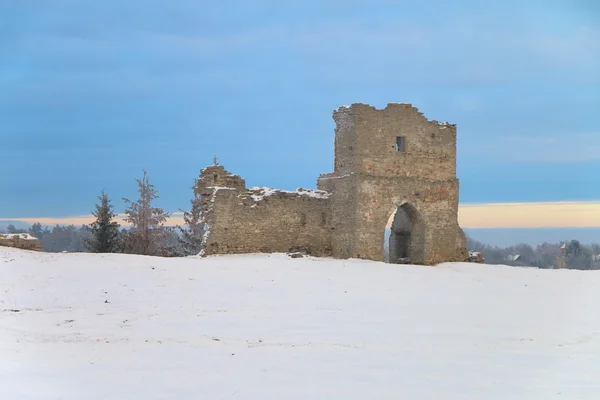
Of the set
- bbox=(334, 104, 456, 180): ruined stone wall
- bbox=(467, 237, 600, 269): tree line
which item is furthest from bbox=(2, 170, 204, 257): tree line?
bbox=(467, 237, 600, 269): tree line

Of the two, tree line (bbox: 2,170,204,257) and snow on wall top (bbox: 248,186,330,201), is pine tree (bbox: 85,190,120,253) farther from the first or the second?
snow on wall top (bbox: 248,186,330,201)

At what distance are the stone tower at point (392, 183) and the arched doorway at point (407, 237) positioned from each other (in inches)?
1.6

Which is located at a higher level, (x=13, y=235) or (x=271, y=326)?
(x=13, y=235)

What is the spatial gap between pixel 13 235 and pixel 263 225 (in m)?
8.21

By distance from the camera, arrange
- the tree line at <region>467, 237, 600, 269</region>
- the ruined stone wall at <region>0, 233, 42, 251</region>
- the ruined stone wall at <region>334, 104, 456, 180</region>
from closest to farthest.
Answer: the ruined stone wall at <region>0, 233, 42, 251</region> → the ruined stone wall at <region>334, 104, 456, 180</region> → the tree line at <region>467, 237, 600, 269</region>

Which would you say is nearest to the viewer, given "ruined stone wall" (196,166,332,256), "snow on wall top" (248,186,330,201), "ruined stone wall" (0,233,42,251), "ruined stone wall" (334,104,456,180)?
"ruined stone wall" (0,233,42,251)

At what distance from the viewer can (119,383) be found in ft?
19.1

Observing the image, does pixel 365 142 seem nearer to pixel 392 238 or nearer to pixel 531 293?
pixel 392 238

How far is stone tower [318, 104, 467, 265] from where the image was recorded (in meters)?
21.8

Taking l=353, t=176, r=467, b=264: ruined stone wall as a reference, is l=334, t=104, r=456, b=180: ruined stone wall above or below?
above

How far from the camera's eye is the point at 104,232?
3209cm

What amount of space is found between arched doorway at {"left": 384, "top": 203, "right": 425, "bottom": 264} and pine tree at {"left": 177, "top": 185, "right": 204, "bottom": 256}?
1510 centimetres

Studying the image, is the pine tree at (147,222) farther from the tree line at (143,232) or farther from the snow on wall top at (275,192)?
the snow on wall top at (275,192)

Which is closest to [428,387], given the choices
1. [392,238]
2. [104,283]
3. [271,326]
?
[271,326]
